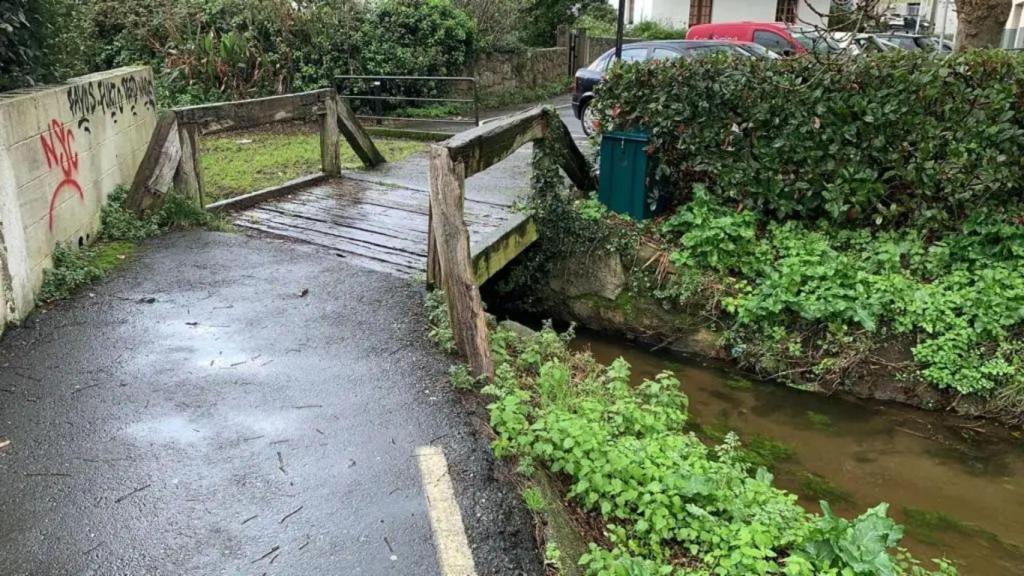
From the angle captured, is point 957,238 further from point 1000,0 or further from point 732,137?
point 1000,0

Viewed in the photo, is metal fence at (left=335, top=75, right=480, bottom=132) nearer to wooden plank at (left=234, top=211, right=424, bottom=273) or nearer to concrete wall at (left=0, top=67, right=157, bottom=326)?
wooden plank at (left=234, top=211, right=424, bottom=273)

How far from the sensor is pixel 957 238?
6559mm

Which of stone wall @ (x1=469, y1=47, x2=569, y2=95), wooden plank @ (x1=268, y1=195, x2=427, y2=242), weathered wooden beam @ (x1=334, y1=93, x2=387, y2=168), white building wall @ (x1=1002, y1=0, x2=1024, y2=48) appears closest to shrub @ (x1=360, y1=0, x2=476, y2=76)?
stone wall @ (x1=469, y1=47, x2=569, y2=95)

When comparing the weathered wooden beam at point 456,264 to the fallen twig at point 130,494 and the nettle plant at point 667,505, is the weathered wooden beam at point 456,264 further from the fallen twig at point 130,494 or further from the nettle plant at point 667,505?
the fallen twig at point 130,494

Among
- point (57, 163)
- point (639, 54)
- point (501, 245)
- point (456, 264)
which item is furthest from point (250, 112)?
point (639, 54)

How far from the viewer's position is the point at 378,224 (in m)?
7.57

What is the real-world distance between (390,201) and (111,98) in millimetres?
2853

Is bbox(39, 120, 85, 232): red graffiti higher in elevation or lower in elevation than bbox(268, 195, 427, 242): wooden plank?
higher

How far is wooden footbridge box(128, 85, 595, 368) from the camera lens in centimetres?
492

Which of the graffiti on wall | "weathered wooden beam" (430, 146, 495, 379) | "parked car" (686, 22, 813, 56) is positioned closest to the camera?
"weathered wooden beam" (430, 146, 495, 379)

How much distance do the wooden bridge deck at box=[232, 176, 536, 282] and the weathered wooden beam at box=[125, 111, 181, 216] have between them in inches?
30.5

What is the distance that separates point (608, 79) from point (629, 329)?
257 centimetres

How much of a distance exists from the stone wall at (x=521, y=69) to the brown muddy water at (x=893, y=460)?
15.3 m

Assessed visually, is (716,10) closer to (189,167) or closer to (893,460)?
(189,167)
